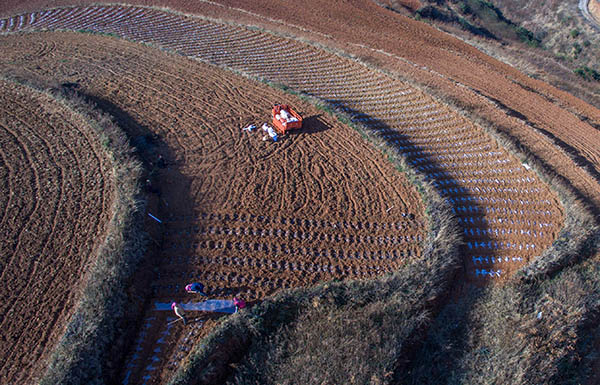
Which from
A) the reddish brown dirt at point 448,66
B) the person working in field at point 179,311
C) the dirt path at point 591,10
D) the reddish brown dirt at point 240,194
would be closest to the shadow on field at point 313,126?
the reddish brown dirt at point 240,194

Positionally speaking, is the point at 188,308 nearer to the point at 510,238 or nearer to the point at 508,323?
the point at 508,323

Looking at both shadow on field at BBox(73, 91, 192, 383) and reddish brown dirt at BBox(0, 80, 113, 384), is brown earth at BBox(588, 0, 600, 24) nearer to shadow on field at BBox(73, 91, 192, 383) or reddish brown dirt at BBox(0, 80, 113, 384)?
shadow on field at BBox(73, 91, 192, 383)

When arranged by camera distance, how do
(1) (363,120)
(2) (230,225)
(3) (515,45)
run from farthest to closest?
(3) (515,45) < (1) (363,120) < (2) (230,225)

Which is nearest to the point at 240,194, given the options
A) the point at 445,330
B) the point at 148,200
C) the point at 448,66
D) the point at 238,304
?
the point at 148,200

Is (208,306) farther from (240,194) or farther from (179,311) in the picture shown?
(240,194)

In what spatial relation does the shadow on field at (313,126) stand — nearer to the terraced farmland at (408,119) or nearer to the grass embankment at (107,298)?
the terraced farmland at (408,119)

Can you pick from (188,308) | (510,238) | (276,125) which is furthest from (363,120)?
(188,308)
